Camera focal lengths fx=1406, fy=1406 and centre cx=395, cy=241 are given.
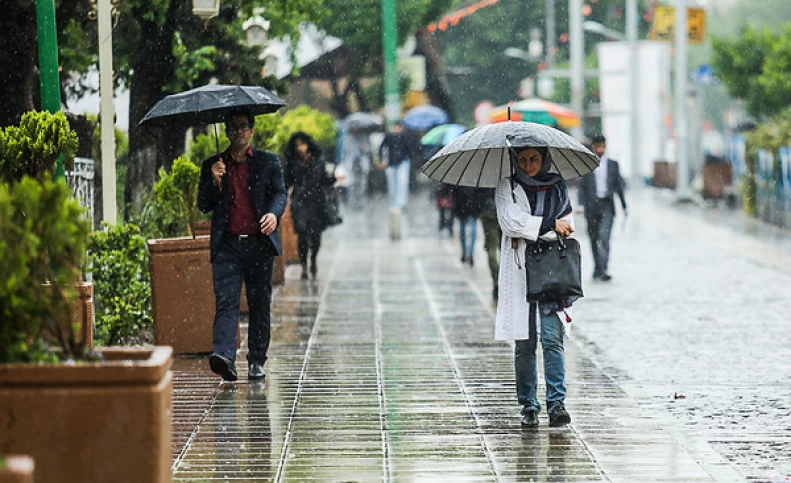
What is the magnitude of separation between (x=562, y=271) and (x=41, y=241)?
3591 millimetres

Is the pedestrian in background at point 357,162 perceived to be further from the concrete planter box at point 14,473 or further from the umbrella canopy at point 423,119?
the concrete planter box at point 14,473

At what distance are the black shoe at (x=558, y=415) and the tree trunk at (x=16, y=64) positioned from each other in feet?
20.4

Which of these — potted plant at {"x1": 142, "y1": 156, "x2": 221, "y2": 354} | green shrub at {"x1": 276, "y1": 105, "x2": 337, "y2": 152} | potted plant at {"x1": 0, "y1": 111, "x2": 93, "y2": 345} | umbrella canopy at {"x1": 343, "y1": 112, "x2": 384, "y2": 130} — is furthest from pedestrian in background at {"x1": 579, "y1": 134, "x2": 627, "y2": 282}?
umbrella canopy at {"x1": 343, "y1": 112, "x2": 384, "y2": 130}

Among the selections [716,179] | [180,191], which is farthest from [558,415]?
[716,179]

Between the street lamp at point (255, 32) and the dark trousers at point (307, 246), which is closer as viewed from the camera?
the street lamp at point (255, 32)

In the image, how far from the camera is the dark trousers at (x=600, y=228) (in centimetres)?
1667

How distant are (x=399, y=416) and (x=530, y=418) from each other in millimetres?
780

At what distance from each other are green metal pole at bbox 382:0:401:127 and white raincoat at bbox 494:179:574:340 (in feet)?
Result: 55.4

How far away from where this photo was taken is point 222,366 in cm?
905

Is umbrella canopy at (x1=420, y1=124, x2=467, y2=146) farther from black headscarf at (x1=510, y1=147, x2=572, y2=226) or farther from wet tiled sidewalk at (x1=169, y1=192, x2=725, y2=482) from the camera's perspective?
black headscarf at (x1=510, y1=147, x2=572, y2=226)

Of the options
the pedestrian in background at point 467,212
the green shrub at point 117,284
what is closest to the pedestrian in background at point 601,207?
the pedestrian in background at point 467,212

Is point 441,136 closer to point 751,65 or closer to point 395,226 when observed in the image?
point 395,226

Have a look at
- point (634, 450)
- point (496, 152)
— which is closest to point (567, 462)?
point (634, 450)

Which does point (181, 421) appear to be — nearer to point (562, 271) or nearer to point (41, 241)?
point (562, 271)
